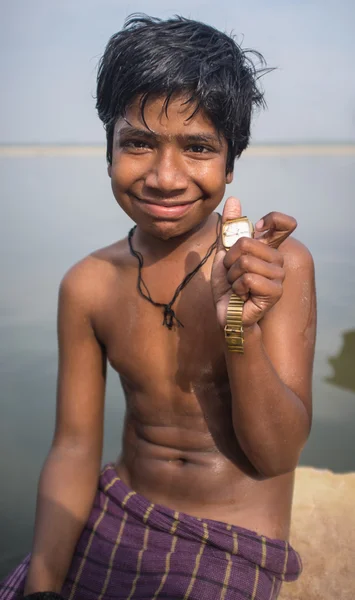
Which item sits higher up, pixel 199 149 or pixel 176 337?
pixel 199 149

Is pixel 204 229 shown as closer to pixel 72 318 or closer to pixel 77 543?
pixel 72 318

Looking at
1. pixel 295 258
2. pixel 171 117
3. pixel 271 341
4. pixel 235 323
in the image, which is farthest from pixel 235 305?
pixel 171 117

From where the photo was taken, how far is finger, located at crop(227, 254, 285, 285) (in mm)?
1555

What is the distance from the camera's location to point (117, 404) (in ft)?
12.5

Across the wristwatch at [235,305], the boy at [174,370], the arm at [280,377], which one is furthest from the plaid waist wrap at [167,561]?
the wristwatch at [235,305]

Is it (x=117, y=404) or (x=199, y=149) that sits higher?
(x=199, y=149)

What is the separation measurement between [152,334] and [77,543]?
63 cm

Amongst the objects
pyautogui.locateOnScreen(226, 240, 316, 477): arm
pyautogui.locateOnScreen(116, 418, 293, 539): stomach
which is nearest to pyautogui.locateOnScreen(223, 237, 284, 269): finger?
pyautogui.locateOnScreen(226, 240, 316, 477): arm

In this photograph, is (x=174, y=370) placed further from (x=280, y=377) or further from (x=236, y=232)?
(x=236, y=232)

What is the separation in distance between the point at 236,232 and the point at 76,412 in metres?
0.82

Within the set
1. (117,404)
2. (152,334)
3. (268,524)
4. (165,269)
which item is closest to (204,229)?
(165,269)

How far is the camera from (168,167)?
1827mm

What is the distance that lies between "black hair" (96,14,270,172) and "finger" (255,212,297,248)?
0.36 meters

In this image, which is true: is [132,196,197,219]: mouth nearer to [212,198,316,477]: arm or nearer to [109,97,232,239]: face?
[109,97,232,239]: face
